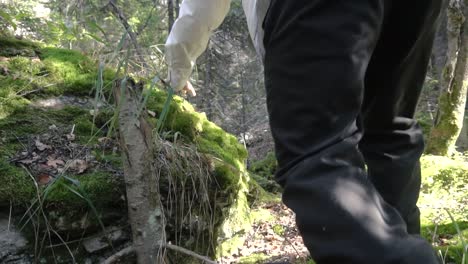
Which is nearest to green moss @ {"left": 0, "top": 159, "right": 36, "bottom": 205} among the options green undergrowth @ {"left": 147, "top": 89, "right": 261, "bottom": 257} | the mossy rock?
the mossy rock

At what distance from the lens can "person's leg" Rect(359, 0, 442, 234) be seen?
1466 millimetres

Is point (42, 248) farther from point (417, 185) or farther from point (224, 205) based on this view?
point (417, 185)

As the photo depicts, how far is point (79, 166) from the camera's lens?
2342mm

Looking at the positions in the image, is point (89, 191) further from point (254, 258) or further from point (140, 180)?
point (254, 258)

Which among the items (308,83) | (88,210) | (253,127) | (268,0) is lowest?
(253,127)

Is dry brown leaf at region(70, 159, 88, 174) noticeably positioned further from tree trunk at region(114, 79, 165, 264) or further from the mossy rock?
tree trunk at region(114, 79, 165, 264)

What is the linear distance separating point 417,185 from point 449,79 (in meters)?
4.88

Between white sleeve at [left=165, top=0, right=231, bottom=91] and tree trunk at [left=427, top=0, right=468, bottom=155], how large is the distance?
203 inches

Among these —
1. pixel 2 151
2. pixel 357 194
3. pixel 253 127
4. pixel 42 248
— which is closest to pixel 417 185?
pixel 357 194

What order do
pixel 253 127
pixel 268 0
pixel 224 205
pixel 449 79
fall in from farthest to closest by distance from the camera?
pixel 253 127
pixel 449 79
pixel 224 205
pixel 268 0

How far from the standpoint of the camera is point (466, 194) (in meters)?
4.25

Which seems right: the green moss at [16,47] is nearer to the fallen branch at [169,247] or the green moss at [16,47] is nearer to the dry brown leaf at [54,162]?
the dry brown leaf at [54,162]

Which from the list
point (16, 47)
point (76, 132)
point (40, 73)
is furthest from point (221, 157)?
point (16, 47)

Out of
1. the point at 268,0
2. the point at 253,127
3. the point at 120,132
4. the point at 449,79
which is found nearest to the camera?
the point at 268,0
